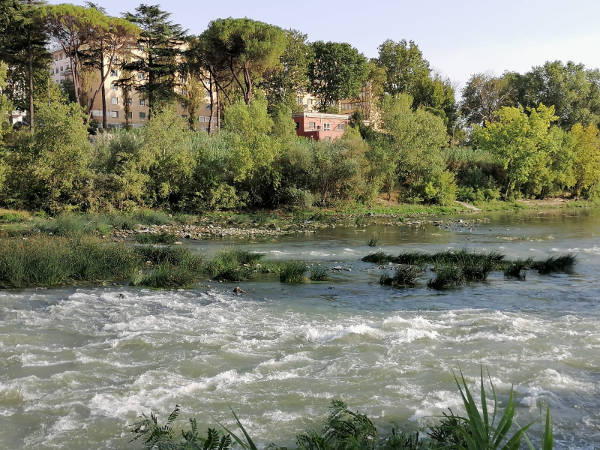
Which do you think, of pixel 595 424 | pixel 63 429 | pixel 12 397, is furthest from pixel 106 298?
pixel 595 424

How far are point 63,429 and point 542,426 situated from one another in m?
6.51

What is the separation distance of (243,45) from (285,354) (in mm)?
48701

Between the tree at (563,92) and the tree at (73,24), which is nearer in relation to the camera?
the tree at (73,24)

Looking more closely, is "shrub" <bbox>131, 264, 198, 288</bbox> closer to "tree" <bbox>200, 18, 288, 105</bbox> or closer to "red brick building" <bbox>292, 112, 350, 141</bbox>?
"tree" <bbox>200, 18, 288, 105</bbox>

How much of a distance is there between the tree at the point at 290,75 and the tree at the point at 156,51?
13.6 m

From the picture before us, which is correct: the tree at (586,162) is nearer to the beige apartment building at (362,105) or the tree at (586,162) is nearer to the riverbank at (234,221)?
the riverbank at (234,221)

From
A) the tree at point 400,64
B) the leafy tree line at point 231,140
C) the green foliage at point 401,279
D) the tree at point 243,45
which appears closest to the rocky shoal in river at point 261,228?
the leafy tree line at point 231,140

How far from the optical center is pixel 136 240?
2527 centimetres

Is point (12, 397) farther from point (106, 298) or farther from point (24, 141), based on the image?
point (24, 141)

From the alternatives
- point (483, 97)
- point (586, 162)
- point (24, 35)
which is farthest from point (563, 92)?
point (24, 35)

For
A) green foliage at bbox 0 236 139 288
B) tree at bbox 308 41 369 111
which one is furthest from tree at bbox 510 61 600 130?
green foliage at bbox 0 236 139 288

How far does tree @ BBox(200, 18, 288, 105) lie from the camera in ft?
176

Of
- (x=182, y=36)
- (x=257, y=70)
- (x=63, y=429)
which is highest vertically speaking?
(x=182, y=36)

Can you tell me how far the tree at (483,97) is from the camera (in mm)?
82875
